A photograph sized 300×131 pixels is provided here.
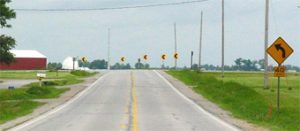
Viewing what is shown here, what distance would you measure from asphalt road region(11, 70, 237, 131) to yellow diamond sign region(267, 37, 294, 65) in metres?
3.68

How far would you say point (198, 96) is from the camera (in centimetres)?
4416

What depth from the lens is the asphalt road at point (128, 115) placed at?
22.7 m

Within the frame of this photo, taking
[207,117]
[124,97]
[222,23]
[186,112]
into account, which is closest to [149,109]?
[186,112]

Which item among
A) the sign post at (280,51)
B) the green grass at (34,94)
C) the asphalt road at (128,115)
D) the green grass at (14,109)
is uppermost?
the sign post at (280,51)

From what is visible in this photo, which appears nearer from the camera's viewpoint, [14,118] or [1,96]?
[14,118]

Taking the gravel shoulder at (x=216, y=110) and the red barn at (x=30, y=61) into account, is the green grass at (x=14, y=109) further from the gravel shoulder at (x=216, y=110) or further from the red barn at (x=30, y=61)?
the red barn at (x=30, y=61)

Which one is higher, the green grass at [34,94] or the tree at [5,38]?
the tree at [5,38]

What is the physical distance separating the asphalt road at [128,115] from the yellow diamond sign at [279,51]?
3678 mm

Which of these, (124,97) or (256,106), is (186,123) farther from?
(124,97)

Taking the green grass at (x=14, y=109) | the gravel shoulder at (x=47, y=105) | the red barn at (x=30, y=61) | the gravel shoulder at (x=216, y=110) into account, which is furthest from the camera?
the red barn at (x=30, y=61)

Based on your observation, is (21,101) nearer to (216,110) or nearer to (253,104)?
(216,110)

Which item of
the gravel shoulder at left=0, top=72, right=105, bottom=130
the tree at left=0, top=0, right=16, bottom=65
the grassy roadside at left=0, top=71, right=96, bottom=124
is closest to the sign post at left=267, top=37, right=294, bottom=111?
the gravel shoulder at left=0, top=72, right=105, bottom=130

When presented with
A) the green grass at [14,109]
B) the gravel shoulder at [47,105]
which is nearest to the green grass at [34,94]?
the gravel shoulder at [47,105]

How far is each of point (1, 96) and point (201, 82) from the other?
19.8m
